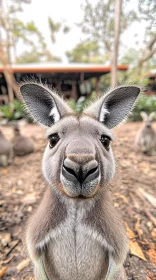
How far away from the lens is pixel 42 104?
5.35 feet

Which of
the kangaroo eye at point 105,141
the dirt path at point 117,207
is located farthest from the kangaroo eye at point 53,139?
the dirt path at point 117,207

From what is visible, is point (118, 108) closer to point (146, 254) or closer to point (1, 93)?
point (146, 254)

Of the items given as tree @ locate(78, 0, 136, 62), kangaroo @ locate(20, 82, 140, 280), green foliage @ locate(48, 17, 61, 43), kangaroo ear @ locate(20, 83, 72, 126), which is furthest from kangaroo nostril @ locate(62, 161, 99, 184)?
green foliage @ locate(48, 17, 61, 43)

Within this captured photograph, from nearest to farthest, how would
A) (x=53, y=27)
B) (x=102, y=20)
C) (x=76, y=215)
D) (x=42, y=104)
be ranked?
(x=76, y=215) < (x=42, y=104) < (x=102, y=20) < (x=53, y=27)

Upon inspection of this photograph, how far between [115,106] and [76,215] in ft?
2.76

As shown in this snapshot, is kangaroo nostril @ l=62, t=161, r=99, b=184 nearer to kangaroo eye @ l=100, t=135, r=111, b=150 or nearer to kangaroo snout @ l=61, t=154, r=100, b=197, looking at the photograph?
kangaroo snout @ l=61, t=154, r=100, b=197

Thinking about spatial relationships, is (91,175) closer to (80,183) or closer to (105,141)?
(80,183)

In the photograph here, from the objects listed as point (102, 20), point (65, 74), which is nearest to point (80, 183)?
point (102, 20)

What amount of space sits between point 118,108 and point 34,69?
9986mm

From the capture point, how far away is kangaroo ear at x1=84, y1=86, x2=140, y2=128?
1.54 meters

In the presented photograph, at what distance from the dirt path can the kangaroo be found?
0.41 metres

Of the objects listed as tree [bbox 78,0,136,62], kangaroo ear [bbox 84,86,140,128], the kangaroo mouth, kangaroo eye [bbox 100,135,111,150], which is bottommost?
the kangaroo mouth

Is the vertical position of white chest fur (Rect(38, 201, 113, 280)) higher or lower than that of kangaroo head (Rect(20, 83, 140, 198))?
lower

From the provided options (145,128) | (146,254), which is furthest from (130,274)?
(145,128)
